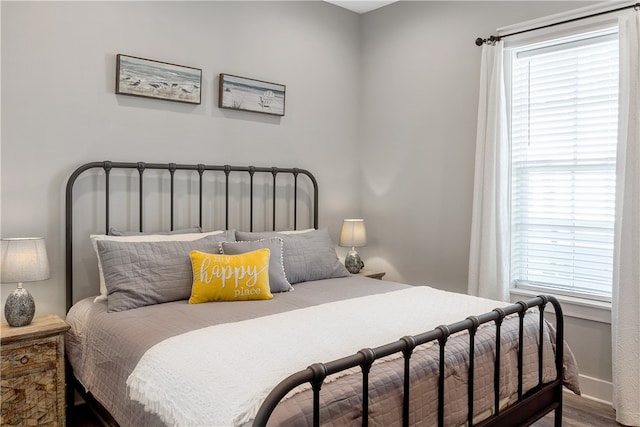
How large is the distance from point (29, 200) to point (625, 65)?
3.35 meters

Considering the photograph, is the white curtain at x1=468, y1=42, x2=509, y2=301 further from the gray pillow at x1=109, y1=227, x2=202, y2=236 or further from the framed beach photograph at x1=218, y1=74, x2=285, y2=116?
the gray pillow at x1=109, y1=227, x2=202, y2=236

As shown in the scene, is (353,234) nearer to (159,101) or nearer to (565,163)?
(565,163)

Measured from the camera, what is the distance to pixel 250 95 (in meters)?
3.43

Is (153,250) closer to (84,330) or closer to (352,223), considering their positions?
(84,330)

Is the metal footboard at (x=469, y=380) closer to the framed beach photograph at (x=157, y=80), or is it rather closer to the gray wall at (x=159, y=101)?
the gray wall at (x=159, y=101)

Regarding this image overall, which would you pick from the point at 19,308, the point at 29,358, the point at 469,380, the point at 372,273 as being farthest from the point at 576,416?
the point at 19,308

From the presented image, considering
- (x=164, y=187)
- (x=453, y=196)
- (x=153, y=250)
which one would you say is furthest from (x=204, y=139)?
(x=453, y=196)

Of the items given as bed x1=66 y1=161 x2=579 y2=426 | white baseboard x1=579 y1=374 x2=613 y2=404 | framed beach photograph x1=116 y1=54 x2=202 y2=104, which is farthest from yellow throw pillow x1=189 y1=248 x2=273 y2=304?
white baseboard x1=579 y1=374 x2=613 y2=404

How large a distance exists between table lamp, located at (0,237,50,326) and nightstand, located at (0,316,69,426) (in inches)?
2.6

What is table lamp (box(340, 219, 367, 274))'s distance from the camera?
3748 mm

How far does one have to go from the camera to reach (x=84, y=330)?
2.31m

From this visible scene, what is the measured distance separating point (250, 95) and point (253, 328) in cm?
202

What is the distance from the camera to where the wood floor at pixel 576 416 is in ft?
8.44

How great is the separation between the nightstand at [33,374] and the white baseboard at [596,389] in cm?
296
